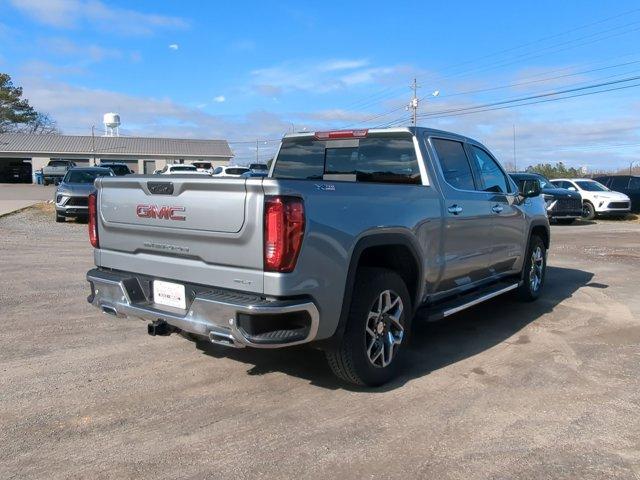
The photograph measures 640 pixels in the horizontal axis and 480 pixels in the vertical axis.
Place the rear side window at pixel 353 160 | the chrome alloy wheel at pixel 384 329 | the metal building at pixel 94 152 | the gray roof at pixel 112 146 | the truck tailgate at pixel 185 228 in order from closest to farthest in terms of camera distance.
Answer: the truck tailgate at pixel 185 228 → the chrome alloy wheel at pixel 384 329 → the rear side window at pixel 353 160 → the metal building at pixel 94 152 → the gray roof at pixel 112 146

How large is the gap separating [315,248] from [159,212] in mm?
1226

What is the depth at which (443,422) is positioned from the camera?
3814 millimetres

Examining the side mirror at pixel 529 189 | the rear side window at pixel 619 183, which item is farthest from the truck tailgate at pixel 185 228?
the rear side window at pixel 619 183

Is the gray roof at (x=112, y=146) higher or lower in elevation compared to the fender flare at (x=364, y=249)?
higher

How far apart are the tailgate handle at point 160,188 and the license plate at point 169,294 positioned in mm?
635

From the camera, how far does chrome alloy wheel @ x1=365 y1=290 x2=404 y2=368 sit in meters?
4.30

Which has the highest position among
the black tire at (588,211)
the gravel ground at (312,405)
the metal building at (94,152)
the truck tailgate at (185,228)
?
the metal building at (94,152)

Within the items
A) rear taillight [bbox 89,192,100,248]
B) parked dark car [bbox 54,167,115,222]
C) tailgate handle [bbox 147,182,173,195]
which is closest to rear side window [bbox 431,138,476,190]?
tailgate handle [bbox 147,182,173,195]

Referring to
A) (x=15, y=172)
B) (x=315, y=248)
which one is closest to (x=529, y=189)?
(x=315, y=248)

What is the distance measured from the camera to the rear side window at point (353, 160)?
5270 mm

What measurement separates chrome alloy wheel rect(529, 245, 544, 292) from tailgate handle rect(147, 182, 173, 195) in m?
4.95

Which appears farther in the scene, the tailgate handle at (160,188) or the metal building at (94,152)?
the metal building at (94,152)

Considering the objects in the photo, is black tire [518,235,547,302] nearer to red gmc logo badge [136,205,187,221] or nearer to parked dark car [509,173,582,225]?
red gmc logo badge [136,205,187,221]

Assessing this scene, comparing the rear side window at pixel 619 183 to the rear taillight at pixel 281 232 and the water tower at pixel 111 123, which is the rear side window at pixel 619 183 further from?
the water tower at pixel 111 123
